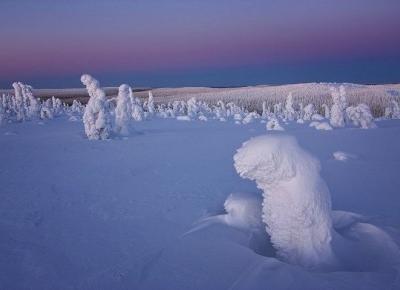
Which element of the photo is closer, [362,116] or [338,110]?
[362,116]

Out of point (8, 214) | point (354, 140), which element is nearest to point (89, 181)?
point (8, 214)

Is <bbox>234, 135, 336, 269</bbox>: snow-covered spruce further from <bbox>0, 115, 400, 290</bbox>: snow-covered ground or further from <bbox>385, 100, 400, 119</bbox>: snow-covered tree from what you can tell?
<bbox>385, 100, 400, 119</bbox>: snow-covered tree

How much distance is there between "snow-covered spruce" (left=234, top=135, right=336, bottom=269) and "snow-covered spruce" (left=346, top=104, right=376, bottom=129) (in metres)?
21.1

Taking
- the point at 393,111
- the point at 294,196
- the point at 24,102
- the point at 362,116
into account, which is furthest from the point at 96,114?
the point at 393,111

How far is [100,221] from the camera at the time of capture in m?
5.97

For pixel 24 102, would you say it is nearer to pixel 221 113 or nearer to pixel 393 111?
pixel 221 113

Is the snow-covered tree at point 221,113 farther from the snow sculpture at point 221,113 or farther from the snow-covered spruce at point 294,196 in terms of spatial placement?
the snow-covered spruce at point 294,196

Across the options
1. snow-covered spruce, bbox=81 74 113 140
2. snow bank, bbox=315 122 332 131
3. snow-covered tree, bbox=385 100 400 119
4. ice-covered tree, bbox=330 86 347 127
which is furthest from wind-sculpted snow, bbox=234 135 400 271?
snow-covered tree, bbox=385 100 400 119

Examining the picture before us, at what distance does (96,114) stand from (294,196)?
1510cm

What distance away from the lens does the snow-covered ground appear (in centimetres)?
400

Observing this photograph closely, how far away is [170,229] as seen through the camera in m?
5.51

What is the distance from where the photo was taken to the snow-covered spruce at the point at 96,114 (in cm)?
1783

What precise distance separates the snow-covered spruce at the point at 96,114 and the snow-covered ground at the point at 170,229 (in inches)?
274

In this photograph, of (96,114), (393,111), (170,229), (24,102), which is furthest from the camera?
(393,111)
